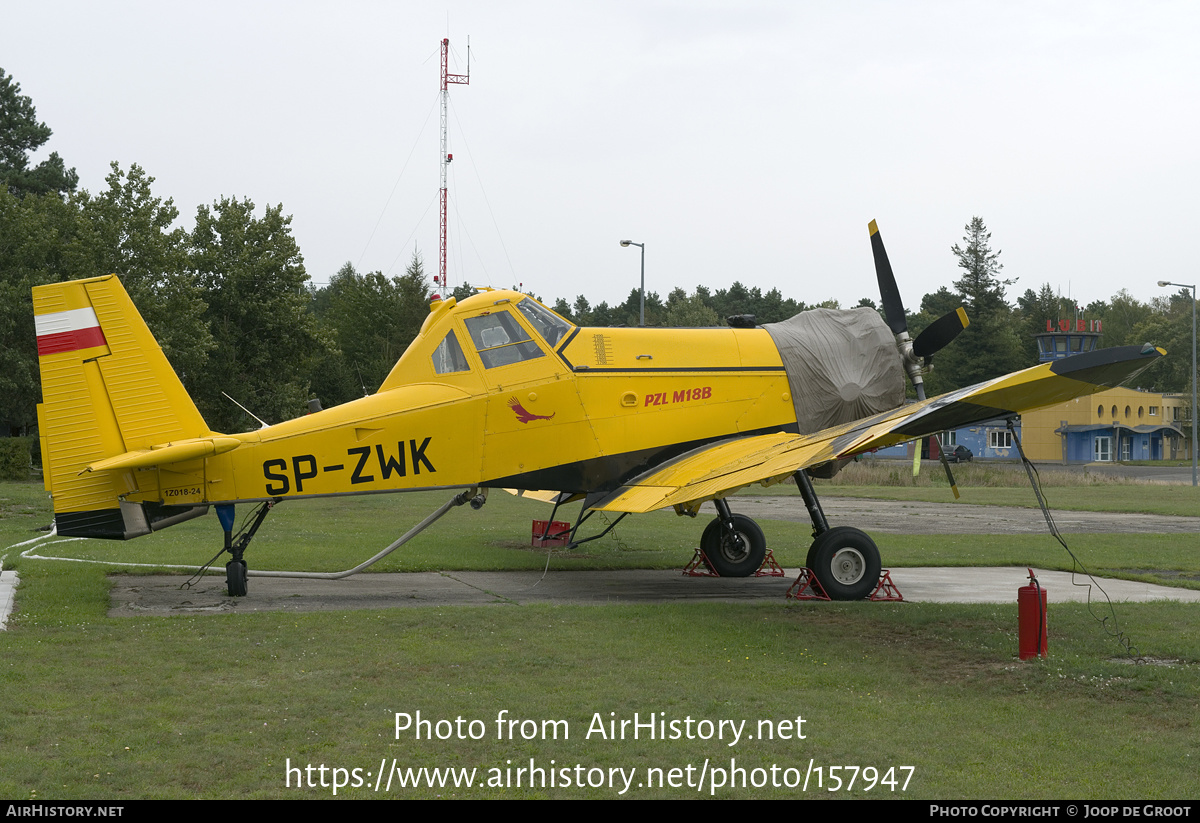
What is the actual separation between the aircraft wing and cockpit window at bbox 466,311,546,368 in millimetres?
2191

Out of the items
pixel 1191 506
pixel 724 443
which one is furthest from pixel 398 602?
pixel 1191 506

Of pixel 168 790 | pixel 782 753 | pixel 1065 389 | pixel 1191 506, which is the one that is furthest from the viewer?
pixel 1191 506

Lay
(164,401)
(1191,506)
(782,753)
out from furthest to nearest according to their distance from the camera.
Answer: (1191,506) < (164,401) < (782,753)

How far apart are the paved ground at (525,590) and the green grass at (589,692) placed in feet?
2.52

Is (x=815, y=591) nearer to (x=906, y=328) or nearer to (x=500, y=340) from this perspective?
(x=906, y=328)

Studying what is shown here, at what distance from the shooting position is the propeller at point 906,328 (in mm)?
14039

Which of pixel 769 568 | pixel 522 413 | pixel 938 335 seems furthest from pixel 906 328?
pixel 522 413

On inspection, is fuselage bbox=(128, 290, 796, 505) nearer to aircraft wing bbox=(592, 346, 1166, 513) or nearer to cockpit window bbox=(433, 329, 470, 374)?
cockpit window bbox=(433, 329, 470, 374)

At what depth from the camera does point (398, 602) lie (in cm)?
1273

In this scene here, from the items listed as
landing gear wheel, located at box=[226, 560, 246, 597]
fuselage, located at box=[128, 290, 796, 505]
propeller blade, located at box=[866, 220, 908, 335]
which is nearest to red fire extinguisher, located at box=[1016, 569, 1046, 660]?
fuselage, located at box=[128, 290, 796, 505]

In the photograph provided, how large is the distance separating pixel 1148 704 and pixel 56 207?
47.5m

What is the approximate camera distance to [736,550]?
51.2 feet

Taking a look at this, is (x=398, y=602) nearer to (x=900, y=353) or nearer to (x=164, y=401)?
(x=164, y=401)

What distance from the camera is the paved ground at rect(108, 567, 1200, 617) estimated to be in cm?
1253
